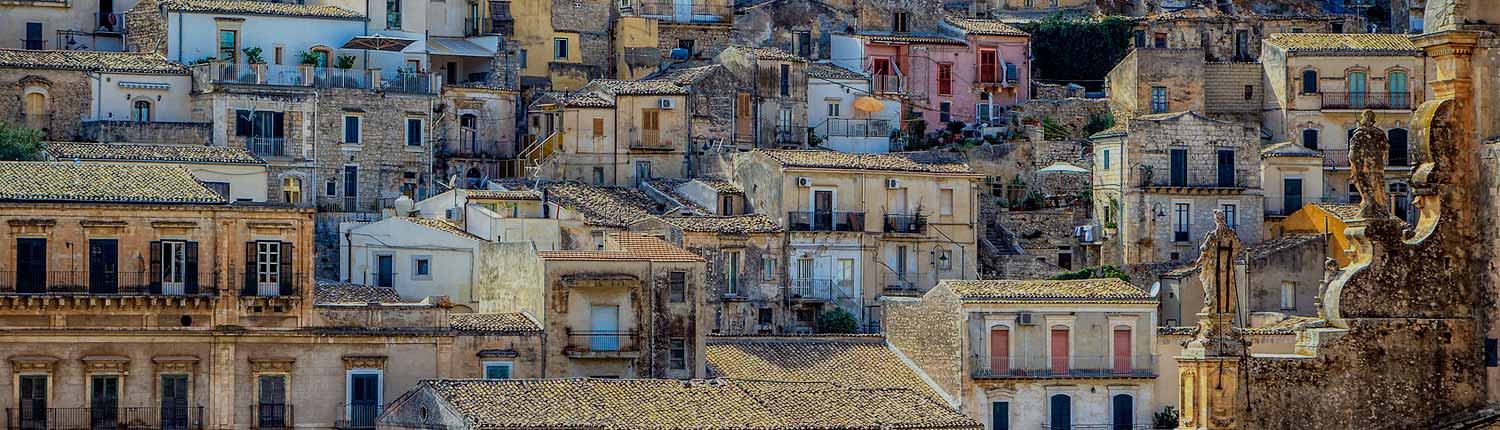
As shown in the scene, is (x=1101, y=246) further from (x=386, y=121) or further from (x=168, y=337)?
(x=168, y=337)

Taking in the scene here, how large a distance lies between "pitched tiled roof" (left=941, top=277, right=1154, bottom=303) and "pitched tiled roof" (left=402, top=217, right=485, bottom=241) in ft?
39.9

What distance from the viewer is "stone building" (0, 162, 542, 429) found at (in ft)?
186

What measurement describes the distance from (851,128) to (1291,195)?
13185 mm

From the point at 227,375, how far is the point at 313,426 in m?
2.05

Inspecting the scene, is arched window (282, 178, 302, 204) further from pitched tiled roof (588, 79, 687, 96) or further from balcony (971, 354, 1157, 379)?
balcony (971, 354, 1157, 379)

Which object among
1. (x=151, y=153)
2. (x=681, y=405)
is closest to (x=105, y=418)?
(x=681, y=405)

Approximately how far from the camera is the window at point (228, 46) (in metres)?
78.9

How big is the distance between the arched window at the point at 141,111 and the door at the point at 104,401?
67.4ft

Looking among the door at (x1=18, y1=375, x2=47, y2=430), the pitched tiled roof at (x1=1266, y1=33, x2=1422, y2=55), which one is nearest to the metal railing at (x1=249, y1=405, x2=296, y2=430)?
the door at (x1=18, y1=375, x2=47, y2=430)

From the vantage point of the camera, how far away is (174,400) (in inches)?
2259

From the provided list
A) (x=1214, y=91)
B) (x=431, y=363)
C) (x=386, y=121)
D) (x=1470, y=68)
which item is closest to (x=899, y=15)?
(x=1214, y=91)

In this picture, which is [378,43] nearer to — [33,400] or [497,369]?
[497,369]

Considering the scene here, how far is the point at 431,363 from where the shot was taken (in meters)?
59.8

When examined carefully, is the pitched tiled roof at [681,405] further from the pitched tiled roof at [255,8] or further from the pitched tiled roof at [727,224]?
the pitched tiled roof at [255,8]
